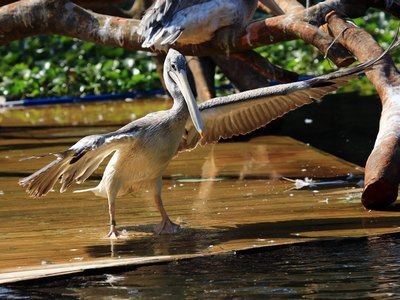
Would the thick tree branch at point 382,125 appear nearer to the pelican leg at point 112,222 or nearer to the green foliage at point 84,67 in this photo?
the pelican leg at point 112,222

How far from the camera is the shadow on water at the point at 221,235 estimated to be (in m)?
5.30

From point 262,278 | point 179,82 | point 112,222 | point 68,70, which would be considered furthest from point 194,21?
point 68,70

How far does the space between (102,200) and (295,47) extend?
7922mm

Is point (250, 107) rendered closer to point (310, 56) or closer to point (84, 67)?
point (84, 67)

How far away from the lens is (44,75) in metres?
13.2

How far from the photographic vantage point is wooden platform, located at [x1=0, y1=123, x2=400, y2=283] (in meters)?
5.23

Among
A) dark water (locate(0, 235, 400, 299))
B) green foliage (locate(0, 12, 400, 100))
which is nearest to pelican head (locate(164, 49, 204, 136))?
dark water (locate(0, 235, 400, 299))

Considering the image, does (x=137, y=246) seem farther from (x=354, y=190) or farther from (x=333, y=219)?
(x=354, y=190)

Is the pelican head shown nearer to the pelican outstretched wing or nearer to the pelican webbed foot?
the pelican outstretched wing

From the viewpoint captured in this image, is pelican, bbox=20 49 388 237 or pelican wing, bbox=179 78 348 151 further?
pelican wing, bbox=179 78 348 151

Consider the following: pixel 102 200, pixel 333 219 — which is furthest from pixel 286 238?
pixel 102 200

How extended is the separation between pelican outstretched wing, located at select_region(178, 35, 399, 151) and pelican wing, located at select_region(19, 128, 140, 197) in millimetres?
746

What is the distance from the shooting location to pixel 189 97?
219 inches

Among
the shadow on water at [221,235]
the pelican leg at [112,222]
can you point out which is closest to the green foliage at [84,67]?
Answer: the shadow on water at [221,235]
